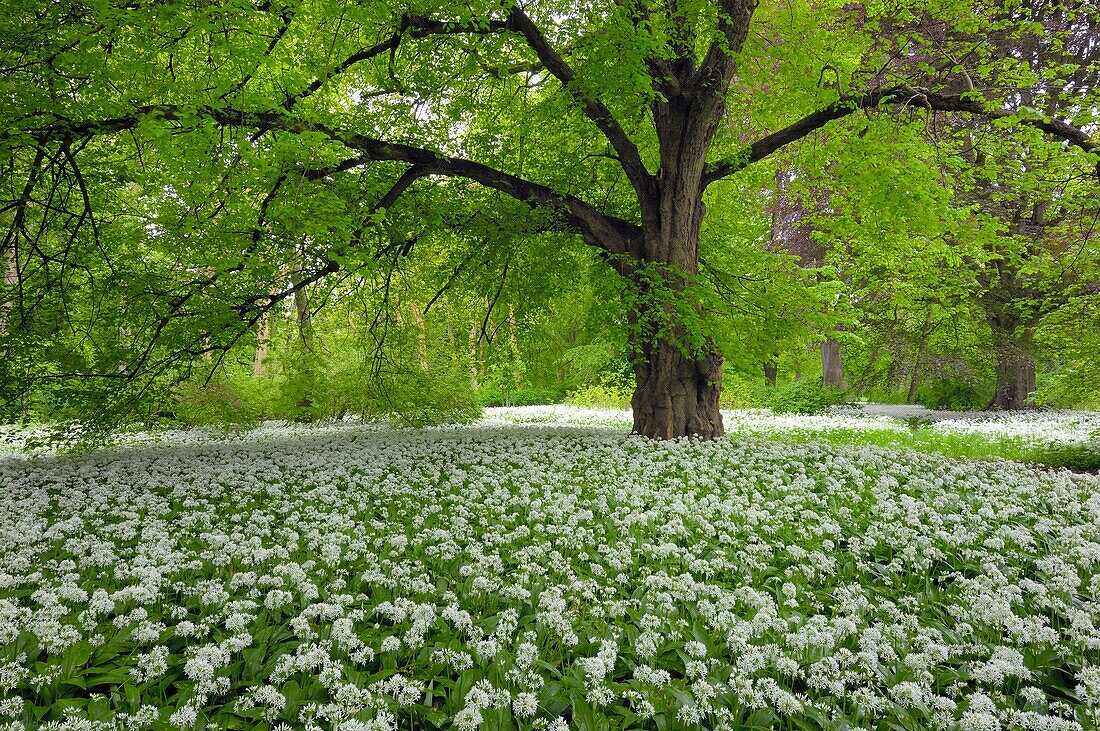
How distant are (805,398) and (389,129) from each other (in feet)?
53.2

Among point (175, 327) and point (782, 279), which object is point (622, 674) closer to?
point (175, 327)

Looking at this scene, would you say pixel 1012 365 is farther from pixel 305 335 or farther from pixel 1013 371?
pixel 305 335

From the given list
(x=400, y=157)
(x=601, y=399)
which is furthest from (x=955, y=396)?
(x=400, y=157)

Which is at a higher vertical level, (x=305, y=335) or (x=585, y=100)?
(x=585, y=100)

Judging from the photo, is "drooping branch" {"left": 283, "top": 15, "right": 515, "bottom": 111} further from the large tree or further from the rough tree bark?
the rough tree bark

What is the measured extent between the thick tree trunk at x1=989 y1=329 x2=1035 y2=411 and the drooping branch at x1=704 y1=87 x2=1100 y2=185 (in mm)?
8909

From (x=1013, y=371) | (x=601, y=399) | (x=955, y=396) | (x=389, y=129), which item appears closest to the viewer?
(x=389, y=129)

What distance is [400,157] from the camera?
8.86 m

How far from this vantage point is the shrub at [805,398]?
1953 cm

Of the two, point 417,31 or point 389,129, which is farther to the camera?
point 389,129

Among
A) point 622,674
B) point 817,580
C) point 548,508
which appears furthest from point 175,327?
point 817,580

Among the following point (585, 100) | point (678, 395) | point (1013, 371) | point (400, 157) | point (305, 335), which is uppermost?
point (585, 100)

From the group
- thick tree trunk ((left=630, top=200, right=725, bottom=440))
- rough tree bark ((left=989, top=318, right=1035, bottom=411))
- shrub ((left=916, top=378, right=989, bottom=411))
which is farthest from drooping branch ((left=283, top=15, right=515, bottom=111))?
shrub ((left=916, top=378, right=989, bottom=411))

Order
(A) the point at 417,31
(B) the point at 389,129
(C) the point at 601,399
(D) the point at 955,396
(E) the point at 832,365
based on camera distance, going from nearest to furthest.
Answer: (A) the point at 417,31 → (B) the point at 389,129 → (D) the point at 955,396 → (E) the point at 832,365 → (C) the point at 601,399
